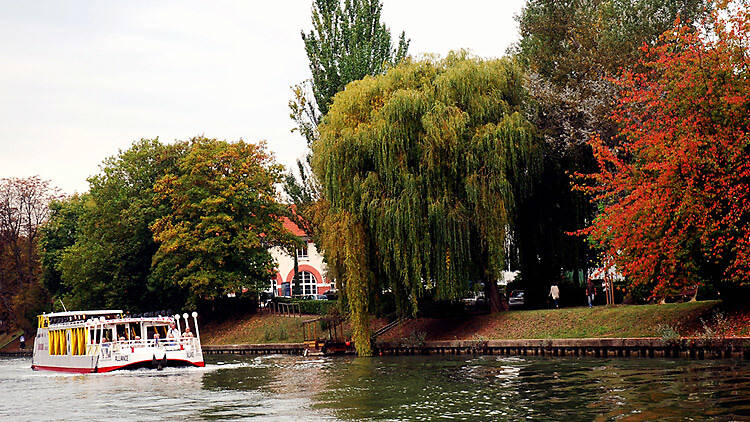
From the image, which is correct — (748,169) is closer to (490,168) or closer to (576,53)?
(490,168)

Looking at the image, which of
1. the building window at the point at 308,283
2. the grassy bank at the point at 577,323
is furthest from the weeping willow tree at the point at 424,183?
the building window at the point at 308,283

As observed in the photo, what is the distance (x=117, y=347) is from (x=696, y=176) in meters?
27.8

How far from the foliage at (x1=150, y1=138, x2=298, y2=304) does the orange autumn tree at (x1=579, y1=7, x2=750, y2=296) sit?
3887 cm

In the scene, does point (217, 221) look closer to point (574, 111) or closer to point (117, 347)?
point (117, 347)

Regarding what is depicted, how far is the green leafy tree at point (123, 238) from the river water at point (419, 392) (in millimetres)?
33794

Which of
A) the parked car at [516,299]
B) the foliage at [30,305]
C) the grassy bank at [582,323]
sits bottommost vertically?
the grassy bank at [582,323]

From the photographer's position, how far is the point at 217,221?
7181cm

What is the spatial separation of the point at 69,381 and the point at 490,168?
22.0 m

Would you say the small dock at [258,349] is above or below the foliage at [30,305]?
below

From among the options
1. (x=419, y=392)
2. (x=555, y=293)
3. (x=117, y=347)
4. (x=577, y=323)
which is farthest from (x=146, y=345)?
(x=555, y=293)

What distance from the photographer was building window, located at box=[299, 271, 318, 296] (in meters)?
104

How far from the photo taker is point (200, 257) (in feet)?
231

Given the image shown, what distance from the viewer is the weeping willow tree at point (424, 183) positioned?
4638 centimetres

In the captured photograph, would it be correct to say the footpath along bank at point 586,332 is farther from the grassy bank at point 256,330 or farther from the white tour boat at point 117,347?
the white tour boat at point 117,347
